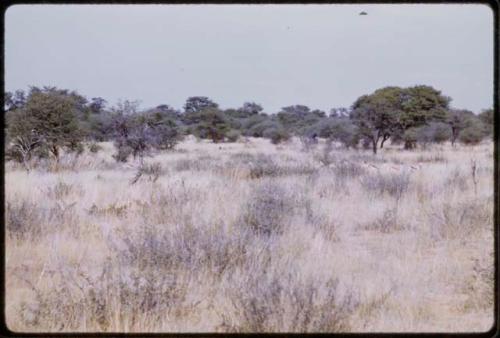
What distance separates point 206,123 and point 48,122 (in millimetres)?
20193

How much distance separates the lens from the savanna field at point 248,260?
350cm

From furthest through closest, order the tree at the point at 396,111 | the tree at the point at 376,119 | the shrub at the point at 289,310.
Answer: the tree at the point at 396,111
the tree at the point at 376,119
the shrub at the point at 289,310

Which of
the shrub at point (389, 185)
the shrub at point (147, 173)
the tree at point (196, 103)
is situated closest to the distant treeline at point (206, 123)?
the tree at point (196, 103)

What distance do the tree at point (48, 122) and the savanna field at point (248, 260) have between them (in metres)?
6.47

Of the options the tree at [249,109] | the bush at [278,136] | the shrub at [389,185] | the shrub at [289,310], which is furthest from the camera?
the tree at [249,109]

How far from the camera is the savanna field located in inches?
138

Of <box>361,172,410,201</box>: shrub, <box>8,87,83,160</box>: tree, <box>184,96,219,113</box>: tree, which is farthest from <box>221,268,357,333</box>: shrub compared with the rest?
<box>184,96,219,113</box>: tree

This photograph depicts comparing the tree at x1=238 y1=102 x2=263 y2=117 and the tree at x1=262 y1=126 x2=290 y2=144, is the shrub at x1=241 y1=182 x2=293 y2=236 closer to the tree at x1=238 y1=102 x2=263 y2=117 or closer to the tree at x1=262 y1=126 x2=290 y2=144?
the tree at x1=262 y1=126 x2=290 y2=144

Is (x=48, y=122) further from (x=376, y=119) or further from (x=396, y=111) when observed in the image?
(x=396, y=111)

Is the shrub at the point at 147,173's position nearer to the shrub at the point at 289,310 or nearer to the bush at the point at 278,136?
the shrub at the point at 289,310

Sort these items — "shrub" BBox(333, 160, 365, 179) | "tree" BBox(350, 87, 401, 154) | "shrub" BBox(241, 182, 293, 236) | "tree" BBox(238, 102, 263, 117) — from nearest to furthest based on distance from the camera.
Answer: "shrub" BBox(241, 182, 293, 236)
"shrub" BBox(333, 160, 365, 179)
"tree" BBox(350, 87, 401, 154)
"tree" BBox(238, 102, 263, 117)

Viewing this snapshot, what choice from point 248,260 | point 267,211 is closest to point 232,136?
point 267,211

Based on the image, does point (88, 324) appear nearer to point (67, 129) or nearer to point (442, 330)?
point (442, 330)

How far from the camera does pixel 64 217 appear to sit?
19.6 ft
